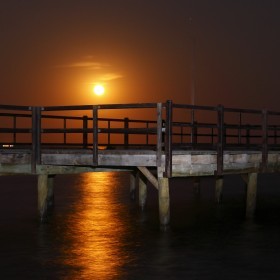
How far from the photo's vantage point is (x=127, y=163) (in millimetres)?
17766

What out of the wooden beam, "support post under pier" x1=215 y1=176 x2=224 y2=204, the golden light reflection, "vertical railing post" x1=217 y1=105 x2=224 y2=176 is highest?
"vertical railing post" x1=217 y1=105 x2=224 y2=176

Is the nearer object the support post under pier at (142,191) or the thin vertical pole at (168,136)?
the thin vertical pole at (168,136)

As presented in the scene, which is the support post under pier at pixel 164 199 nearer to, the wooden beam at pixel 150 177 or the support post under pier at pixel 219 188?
the wooden beam at pixel 150 177

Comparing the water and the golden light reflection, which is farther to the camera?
the golden light reflection

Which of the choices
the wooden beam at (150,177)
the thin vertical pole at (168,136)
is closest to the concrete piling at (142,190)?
the wooden beam at (150,177)

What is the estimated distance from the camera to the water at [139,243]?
13.5 metres

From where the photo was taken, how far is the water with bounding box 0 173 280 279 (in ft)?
44.4

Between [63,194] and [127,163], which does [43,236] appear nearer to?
[127,163]

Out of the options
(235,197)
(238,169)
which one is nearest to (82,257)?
(238,169)

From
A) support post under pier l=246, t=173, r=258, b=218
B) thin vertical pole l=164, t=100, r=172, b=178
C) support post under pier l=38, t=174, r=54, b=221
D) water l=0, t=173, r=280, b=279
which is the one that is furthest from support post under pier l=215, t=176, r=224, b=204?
thin vertical pole l=164, t=100, r=172, b=178

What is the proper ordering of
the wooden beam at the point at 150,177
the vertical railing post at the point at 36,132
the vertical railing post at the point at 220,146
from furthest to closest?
the vertical railing post at the point at 36,132 → the vertical railing post at the point at 220,146 → the wooden beam at the point at 150,177

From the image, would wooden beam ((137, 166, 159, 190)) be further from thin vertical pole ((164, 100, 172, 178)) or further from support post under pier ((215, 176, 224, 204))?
support post under pier ((215, 176, 224, 204))

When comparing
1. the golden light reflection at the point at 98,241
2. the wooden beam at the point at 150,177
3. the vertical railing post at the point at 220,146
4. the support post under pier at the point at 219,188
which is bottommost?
the golden light reflection at the point at 98,241

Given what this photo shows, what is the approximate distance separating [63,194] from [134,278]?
2379 cm
